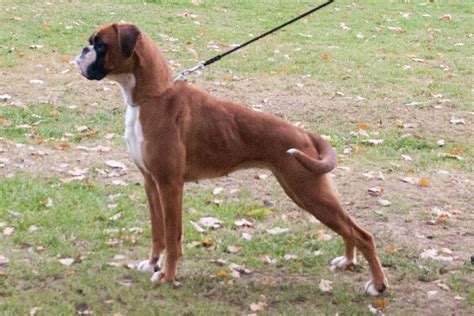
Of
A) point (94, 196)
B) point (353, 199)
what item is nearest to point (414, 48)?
point (353, 199)

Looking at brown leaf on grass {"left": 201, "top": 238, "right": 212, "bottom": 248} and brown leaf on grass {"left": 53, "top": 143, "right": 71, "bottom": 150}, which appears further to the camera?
brown leaf on grass {"left": 53, "top": 143, "right": 71, "bottom": 150}

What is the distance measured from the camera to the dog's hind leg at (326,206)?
5.08 m

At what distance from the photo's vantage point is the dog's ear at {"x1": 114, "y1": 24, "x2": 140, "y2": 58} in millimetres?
4852

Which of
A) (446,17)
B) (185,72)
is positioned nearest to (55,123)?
(185,72)

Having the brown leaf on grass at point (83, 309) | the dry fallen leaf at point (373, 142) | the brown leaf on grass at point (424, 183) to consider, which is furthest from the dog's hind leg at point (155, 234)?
the dry fallen leaf at point (373, 142)

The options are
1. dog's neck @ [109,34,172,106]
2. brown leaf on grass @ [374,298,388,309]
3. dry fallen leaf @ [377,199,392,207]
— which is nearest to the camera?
dog's neck @ [109,34,172,106]

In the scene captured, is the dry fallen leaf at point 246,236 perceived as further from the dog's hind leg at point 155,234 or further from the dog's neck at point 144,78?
the dog's neck at point 144,78

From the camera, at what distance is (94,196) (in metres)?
6.81

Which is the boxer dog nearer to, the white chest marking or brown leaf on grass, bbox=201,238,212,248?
the white chest marking

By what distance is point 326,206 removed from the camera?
5.10m

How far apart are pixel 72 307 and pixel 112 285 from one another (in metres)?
0.39

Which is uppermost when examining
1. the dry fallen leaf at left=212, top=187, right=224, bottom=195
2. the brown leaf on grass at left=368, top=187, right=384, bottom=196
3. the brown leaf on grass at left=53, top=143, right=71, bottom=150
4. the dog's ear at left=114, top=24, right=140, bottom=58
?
the dog's ear at left=114, top=24, right=140, bottom=58

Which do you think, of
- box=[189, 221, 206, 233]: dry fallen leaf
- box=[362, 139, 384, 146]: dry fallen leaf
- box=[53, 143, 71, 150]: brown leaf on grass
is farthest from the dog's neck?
box=[362, 139, 384, 146]: dry fallen leaf

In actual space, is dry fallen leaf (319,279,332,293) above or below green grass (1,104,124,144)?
above
